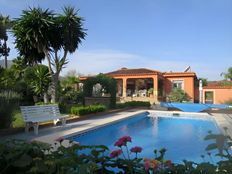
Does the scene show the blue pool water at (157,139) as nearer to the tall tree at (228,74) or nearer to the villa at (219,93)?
the tall tree at (228,74)

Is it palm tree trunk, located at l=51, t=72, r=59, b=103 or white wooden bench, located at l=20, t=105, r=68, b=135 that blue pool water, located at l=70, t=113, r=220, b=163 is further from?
palm tree trunk, located at l=51, t=72, r=59, b=103

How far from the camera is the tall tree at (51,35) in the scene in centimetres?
1609

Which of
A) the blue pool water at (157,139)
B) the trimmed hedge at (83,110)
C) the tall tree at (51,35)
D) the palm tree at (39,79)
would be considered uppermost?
the tall tree at (51,35)

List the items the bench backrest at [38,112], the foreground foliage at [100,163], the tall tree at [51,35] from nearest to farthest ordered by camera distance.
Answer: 1. the foreground foliage at [100,163]
2. the bench backrest at [38,112]
3. the tall tree at [51,35]

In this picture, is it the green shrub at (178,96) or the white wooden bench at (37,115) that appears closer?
the white wooden bench at (37,115)

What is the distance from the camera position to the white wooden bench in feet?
30.2

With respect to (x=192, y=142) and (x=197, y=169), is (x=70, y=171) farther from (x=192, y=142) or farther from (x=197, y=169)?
(x=192, y=142)

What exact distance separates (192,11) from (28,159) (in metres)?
12.9

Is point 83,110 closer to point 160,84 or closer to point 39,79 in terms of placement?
point 39,79

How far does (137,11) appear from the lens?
1445cm

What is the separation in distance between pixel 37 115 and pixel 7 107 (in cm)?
107

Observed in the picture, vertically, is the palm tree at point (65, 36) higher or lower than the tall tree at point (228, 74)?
higher

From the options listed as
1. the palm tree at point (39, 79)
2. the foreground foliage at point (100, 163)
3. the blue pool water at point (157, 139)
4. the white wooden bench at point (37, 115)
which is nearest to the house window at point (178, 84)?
the palm tree at point (39, 79)

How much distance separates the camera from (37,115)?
9.78 metres
